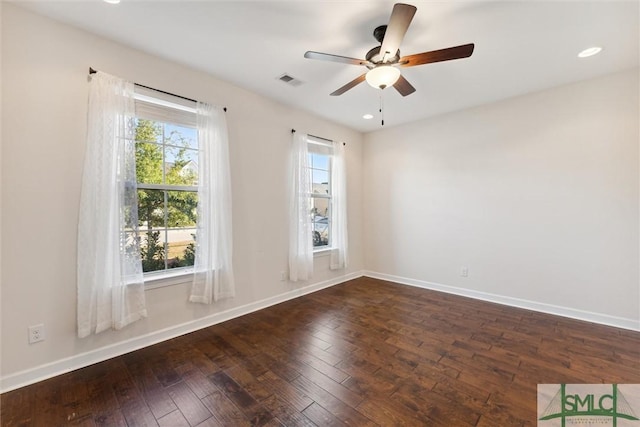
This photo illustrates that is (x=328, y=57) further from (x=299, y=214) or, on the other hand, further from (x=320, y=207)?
(x=320, y=207)

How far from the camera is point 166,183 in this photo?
266 centimetres

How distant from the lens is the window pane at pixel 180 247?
2.73 m

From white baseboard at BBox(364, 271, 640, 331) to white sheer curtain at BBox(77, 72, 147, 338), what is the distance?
388 cm

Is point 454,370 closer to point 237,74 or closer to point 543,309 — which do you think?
point 543,309

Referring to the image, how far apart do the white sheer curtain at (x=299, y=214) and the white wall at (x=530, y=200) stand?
1.69 metres

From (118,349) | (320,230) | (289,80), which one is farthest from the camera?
(320,230)

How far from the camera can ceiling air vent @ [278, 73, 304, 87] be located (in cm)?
287

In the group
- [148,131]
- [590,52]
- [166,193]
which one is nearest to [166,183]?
[166,193]

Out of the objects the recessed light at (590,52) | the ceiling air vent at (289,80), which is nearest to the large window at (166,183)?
the ceiling air vent at (289,80)

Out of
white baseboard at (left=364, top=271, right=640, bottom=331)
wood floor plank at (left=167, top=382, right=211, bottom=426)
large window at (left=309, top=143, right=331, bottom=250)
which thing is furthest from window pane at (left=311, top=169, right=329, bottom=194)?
wood floor plank at (left=167, top=382, right=211, bottom=426)

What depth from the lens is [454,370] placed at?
6.72 ft

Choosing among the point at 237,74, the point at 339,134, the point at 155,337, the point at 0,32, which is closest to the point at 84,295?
the point at 155,337

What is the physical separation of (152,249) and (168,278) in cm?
33

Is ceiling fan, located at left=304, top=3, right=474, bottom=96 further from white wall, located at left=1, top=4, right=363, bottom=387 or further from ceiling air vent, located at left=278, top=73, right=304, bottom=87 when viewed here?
white wall, located at left=1, top=4, right=363, bottom=387
